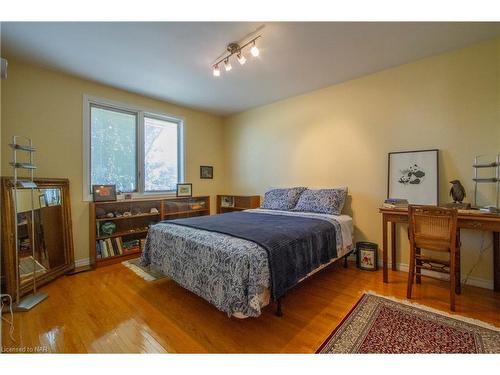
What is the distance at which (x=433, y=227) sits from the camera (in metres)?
1.98

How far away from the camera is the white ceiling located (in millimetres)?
1978

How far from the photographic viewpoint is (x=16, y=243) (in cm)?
204

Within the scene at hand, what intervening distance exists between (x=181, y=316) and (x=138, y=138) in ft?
9.37

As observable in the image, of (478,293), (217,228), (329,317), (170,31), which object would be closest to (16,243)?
(217,228)

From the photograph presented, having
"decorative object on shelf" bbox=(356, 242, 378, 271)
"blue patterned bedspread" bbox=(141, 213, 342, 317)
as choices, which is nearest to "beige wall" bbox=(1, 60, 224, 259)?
"blue patterned bedspread" bbox=(141, 213, 342, 317)

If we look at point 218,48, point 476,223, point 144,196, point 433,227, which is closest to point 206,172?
point 144,196

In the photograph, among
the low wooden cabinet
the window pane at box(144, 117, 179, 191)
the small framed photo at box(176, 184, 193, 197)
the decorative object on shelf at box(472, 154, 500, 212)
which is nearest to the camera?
the decorative object on shelf at box(472, 154, 500, 212)

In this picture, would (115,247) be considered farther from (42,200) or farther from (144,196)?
(42,200)

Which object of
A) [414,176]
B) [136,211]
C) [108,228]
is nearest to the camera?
[414,176]

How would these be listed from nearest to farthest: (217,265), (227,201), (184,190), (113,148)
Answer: (217,265) < (113,148) < (184,190) < (227,201)

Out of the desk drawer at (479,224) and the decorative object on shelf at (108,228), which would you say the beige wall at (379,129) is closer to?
the desk drawer at (479,224)

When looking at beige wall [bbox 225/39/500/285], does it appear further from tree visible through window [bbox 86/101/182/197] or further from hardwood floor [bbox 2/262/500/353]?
tree visible through window [bbox 86/101/182/197]

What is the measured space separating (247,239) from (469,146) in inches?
98.3

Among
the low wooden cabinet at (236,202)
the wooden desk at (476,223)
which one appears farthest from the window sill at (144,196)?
the wooden desk at (476,223)
